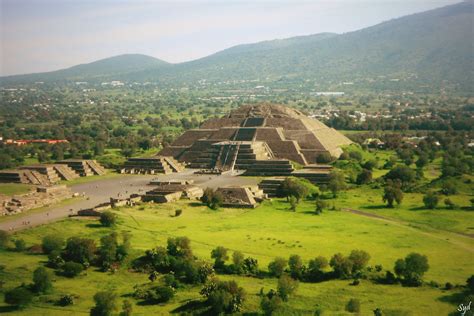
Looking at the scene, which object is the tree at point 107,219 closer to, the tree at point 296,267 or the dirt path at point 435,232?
the tree at point 296,267

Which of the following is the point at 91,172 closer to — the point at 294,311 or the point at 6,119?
the point at 294,311

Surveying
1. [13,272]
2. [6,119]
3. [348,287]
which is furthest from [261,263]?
[6,119]

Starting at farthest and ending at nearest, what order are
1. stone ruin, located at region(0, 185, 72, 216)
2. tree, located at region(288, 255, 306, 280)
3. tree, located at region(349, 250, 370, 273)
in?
stone ruin, located at region(0, 185, 72, 216)
tree, located at region(349, 250, 370, 273)
tree, located at region(288, 255, 306, 280)

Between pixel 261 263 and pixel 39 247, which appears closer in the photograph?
Answer: pixel 261 263

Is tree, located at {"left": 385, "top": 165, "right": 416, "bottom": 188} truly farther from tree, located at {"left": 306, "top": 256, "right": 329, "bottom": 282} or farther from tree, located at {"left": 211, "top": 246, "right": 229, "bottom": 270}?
tree, located at {"left": 211, "top": 246, "right": 229, "bottom": 270}

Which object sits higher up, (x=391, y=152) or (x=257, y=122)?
(x=257, y=122)

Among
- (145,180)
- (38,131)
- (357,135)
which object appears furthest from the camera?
(38,131)

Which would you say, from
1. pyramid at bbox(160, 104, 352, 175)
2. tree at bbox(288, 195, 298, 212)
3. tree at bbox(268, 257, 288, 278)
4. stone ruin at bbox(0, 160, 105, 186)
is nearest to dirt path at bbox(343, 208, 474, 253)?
tree at bbox(288, 195, 298, 212)
